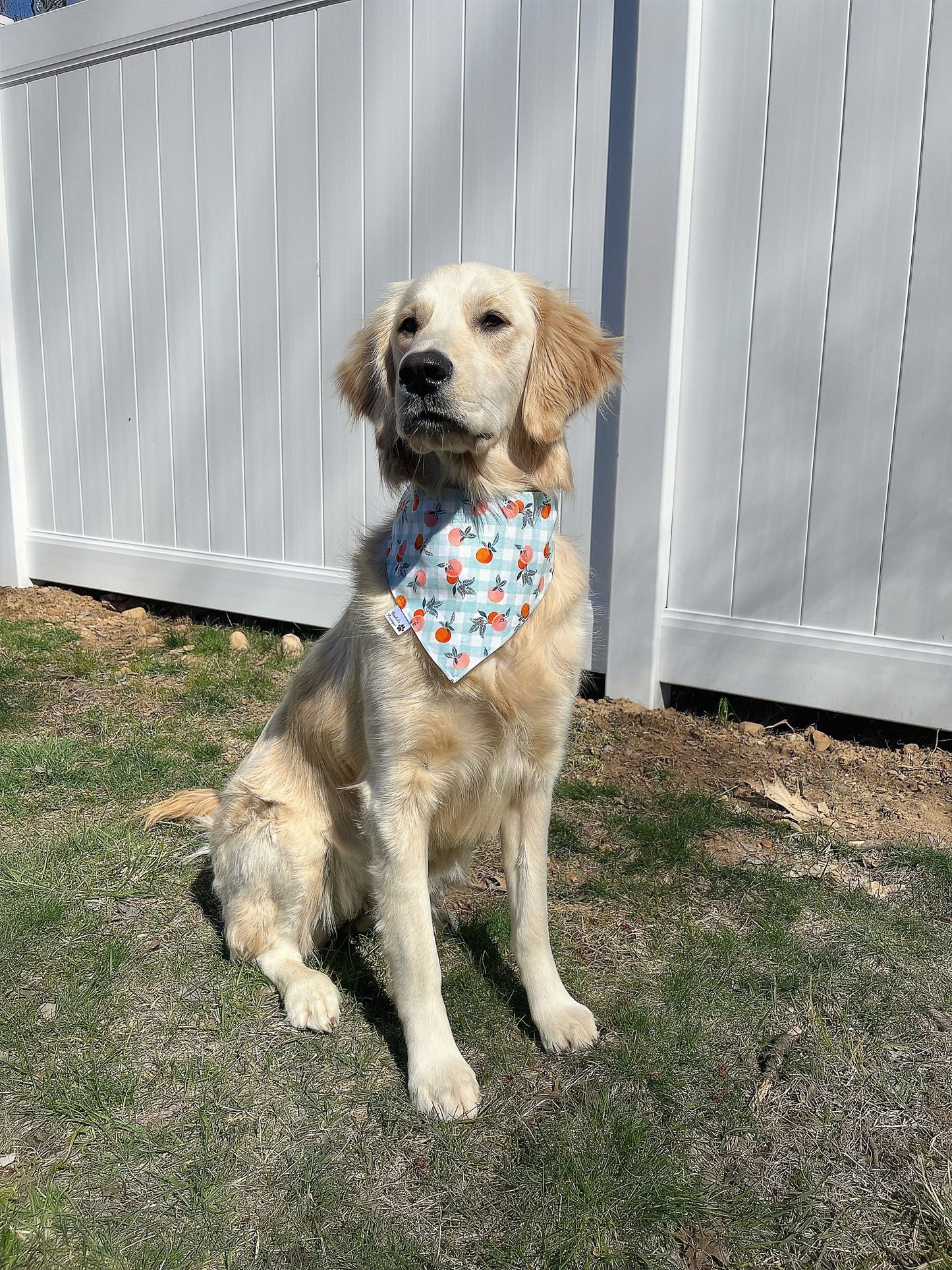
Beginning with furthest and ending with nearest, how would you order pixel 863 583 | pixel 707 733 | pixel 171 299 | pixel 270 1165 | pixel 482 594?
pixel 171 299 < pixel 707 733 < pixel 863 583 < pixel 482 594 < pixel 270 1165

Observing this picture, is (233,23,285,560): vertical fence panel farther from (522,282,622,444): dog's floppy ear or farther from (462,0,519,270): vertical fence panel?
(522,282,622,444): dog's floppy ear

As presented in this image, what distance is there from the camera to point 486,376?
183cm

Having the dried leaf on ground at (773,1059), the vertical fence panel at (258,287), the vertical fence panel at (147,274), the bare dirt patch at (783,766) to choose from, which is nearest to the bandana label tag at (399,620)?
the dried leaf on ground at (773,1059)

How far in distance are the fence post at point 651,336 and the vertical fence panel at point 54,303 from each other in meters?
3.49

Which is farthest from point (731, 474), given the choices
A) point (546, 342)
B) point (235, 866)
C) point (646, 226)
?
point (235, 866)

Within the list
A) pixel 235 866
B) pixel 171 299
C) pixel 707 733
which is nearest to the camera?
pixel 235 866

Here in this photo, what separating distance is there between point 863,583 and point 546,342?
6.14ft

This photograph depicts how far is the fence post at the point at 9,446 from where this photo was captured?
555cm

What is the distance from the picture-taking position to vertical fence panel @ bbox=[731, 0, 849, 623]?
313cm

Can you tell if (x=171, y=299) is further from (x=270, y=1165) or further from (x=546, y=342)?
(x=270, y=1165)

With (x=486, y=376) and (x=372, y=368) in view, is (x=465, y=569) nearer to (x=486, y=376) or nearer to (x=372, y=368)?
(x=486, y=376)

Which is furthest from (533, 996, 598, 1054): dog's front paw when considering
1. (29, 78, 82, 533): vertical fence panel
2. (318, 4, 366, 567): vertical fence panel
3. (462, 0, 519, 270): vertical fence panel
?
(29, 78, 82, 533): vertical fence panel

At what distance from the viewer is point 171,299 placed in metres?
4.92

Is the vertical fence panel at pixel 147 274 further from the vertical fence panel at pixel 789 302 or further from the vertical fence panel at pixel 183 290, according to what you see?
the vertical fence panel at pixel 789 302
